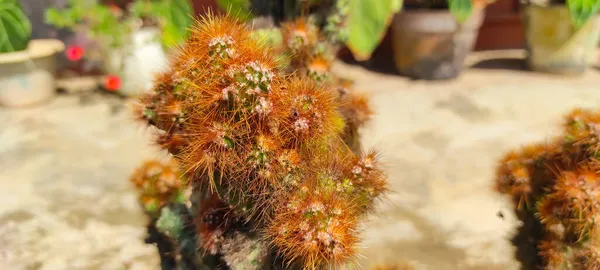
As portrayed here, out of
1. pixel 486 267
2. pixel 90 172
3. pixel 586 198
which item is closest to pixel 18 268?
pixel 90 172

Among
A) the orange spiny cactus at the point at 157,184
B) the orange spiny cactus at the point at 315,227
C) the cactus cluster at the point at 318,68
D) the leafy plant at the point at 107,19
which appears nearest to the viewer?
the orange spiny cactus at the point at 315,227

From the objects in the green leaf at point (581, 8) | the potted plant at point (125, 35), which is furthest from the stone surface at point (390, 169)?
the green leaf at point (581, 8)

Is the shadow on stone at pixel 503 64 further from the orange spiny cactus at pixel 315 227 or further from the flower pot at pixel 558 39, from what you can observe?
the orange spiny cactus at pixel 315 227

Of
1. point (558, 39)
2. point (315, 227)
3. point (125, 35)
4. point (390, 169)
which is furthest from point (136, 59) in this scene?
point (558, 39)

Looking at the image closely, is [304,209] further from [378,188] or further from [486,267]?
[486,267]

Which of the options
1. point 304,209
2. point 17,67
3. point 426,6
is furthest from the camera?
point 426,6
